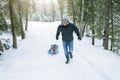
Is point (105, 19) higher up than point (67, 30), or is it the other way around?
point (105, 19)

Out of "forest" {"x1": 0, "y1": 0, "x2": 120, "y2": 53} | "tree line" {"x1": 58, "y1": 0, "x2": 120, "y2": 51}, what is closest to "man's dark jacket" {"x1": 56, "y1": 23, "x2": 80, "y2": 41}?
"forest" {"x1": 0, "y1": 0, "x2": 120, "y2": 53}

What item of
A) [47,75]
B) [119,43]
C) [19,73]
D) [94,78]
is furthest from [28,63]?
[119,43]

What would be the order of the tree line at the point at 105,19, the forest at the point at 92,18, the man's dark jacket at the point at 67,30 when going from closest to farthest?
1. the man's dark jacket at the point at 67,30
2. the forest at the point at 92,18
3. the tree line at the point at 105,19

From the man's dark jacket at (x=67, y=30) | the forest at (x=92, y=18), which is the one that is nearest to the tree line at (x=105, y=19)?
the forest at (x=92, y=18)

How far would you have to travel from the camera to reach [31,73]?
366 inches

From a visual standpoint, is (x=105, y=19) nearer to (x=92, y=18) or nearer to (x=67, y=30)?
(x=92, y=18)

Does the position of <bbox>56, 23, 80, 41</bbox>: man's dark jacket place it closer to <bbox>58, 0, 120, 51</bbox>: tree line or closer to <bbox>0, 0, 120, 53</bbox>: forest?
<bbox>0, 0, 120, 53</bbox>: forest

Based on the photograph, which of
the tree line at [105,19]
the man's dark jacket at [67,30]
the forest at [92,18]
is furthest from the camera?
the tree line at [105,19]

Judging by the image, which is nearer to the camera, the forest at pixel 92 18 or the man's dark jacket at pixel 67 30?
the man's dark jacket at pixel 67 30

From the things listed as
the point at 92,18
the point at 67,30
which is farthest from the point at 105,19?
the point at 67,30

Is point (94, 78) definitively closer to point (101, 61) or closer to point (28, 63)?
point (101, 61)

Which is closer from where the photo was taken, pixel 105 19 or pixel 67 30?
pixel 67 30

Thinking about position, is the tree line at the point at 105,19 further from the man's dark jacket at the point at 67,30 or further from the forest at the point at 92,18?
the man's dark jacket at the point at 67,30

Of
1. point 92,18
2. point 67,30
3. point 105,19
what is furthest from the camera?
point 92,18
